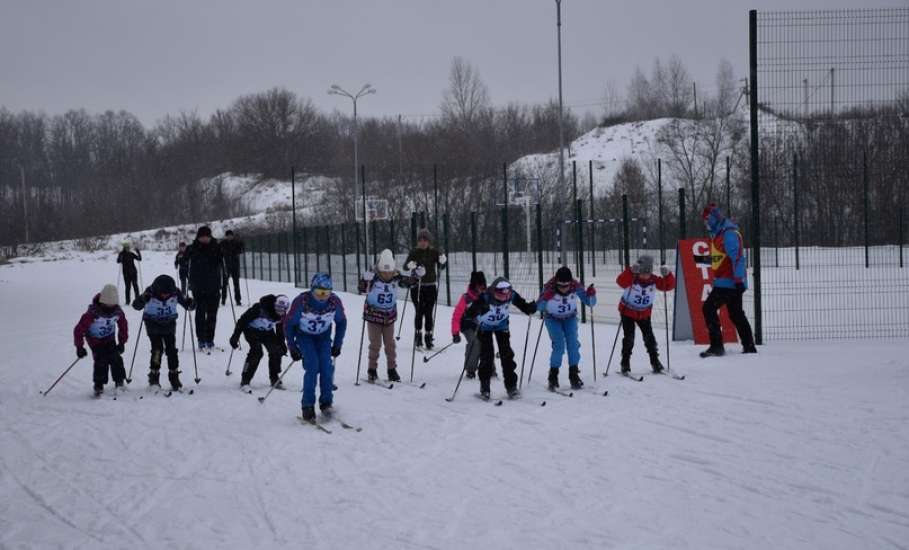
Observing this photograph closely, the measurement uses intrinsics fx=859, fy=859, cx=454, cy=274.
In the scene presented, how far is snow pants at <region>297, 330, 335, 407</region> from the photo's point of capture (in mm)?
8688

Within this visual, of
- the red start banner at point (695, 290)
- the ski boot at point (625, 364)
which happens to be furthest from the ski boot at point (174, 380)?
the red start banner at point (695, 290)

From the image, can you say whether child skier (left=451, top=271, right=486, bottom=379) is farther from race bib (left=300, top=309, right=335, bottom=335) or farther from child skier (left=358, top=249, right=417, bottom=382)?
race bib (left=300, top=309, right=335, bottom=335)

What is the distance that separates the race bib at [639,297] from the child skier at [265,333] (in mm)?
4288

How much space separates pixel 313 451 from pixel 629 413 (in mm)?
3153

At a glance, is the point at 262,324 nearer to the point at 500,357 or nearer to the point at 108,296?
the point at 108,296

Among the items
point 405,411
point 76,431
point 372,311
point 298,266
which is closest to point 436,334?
point 372,311

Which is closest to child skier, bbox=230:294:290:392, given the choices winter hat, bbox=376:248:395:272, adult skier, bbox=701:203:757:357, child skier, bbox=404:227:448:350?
winter hat, bbox=376:248:395:272

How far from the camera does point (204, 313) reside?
46.9 feet

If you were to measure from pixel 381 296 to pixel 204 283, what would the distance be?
4395 mm

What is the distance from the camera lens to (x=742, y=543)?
4914 mm

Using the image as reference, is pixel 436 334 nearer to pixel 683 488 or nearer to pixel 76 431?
pixel 76 431

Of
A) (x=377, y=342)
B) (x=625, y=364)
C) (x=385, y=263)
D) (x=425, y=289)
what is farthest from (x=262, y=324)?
(x=625, y=364)

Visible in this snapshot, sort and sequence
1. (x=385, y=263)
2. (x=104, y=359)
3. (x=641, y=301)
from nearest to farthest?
1. (x=104, y=359)
2. (x=641, y=301)
3. (x=385, y=263)

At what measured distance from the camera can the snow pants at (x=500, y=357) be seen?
31.5 feet
